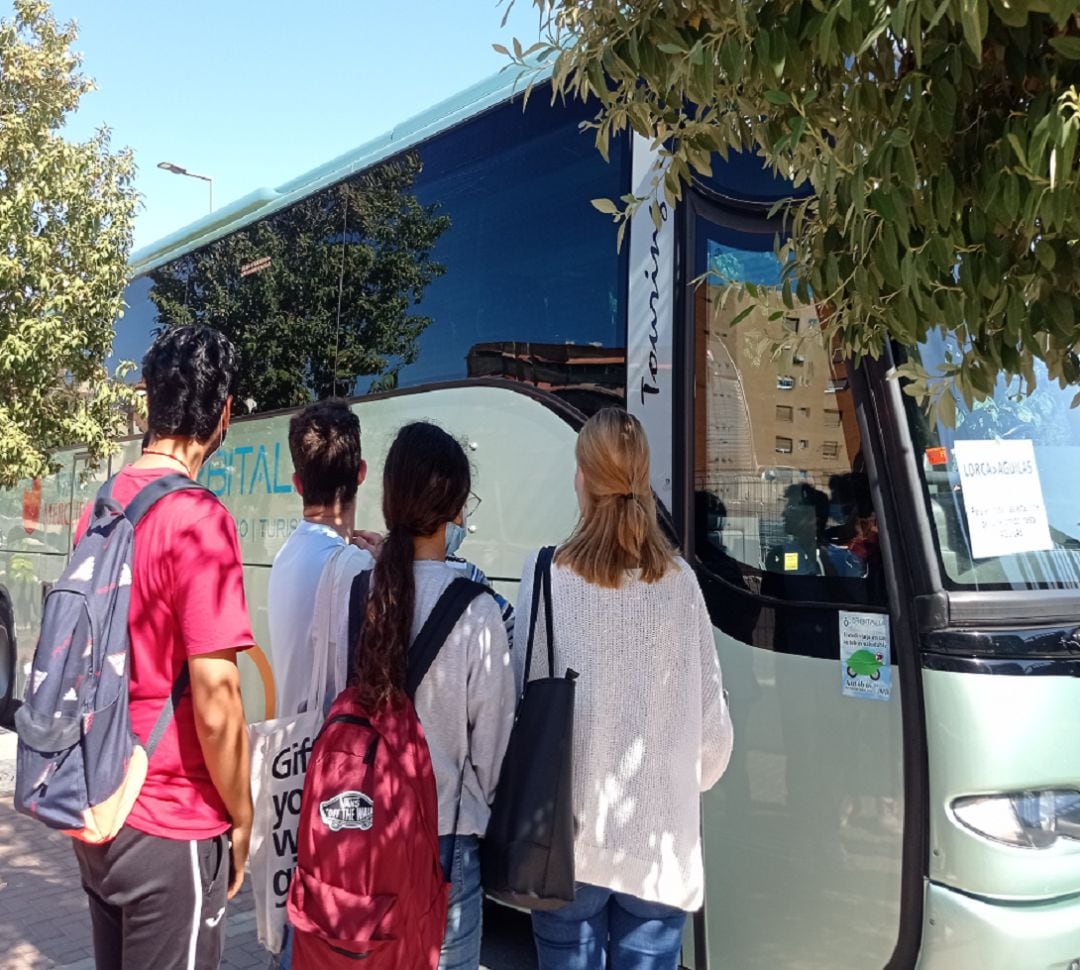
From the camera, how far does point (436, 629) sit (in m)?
2.28

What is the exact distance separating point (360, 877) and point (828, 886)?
5.45 ft

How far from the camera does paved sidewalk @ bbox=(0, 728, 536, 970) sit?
13.8 feet

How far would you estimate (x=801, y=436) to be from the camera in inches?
132

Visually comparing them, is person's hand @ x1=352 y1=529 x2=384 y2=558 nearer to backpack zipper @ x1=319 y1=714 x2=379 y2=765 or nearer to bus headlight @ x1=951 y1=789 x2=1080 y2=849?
backpack zipper @ x1=319 y1=714 x2=379 y2=765

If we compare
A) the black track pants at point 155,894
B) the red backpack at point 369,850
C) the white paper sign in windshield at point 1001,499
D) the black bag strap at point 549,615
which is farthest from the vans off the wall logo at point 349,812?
the white paper sign in windshield at point 1001,499

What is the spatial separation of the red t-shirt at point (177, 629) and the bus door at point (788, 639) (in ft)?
5.29

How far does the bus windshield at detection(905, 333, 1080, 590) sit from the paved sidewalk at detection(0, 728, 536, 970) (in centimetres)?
270

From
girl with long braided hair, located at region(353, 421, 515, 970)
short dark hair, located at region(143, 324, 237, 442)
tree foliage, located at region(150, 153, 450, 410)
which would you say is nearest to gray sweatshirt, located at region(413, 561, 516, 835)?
girl with long braided hair, located at region(353, 421, 515, 970)

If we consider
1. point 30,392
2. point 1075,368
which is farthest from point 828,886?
point 30,392

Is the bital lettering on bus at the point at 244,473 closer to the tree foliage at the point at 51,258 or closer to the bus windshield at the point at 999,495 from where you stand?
the tree foliage at the point at 51,258

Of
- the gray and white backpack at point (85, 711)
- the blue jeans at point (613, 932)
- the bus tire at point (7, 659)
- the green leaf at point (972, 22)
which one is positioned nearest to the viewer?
the green leaf at point (972, 22)

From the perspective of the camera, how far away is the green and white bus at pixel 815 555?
9.42ft

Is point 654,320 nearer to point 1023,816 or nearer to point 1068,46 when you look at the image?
point 1023,816

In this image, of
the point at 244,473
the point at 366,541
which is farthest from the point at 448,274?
the point at 366,541
